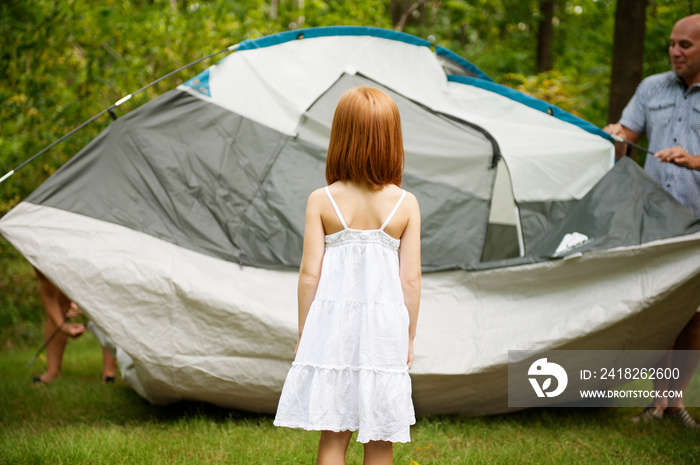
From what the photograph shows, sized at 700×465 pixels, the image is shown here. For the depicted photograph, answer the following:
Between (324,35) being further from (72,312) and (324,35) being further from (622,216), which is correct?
(72,312)

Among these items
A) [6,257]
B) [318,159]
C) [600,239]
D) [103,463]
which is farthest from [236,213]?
[6,257]

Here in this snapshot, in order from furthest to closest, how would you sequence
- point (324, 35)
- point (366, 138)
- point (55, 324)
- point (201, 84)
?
point (324, 35) → point (55, 324) → point (201, 84) → point (366, 138)

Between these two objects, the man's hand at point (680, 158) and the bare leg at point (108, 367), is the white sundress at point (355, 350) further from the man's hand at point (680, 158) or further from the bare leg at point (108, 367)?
the bare leg at point (108, 367)

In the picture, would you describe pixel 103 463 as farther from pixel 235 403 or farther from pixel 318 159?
pixel 318 159

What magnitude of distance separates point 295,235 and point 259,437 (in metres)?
0.96

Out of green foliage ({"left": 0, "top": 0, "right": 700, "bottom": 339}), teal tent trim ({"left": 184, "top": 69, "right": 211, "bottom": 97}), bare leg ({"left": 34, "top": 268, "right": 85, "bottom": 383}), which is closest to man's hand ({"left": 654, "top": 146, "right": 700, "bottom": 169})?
teal tent trim ({"left": 184, "top": 69, "right": 211, "bottom": 97})

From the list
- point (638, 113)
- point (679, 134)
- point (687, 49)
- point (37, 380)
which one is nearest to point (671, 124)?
point (679, 134)

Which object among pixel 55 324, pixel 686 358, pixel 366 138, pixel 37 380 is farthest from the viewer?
pixel 37 380

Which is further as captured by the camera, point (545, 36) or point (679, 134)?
point (545, 36)

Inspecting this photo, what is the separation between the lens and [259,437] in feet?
9.11

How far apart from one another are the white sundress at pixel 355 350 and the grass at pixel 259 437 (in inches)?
32.9

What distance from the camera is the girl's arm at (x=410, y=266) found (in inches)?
74.8

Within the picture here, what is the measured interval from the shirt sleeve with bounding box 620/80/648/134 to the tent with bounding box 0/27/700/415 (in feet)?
0.59

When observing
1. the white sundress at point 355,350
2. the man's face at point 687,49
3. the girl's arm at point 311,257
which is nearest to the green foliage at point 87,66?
the man's face at point 687,49
